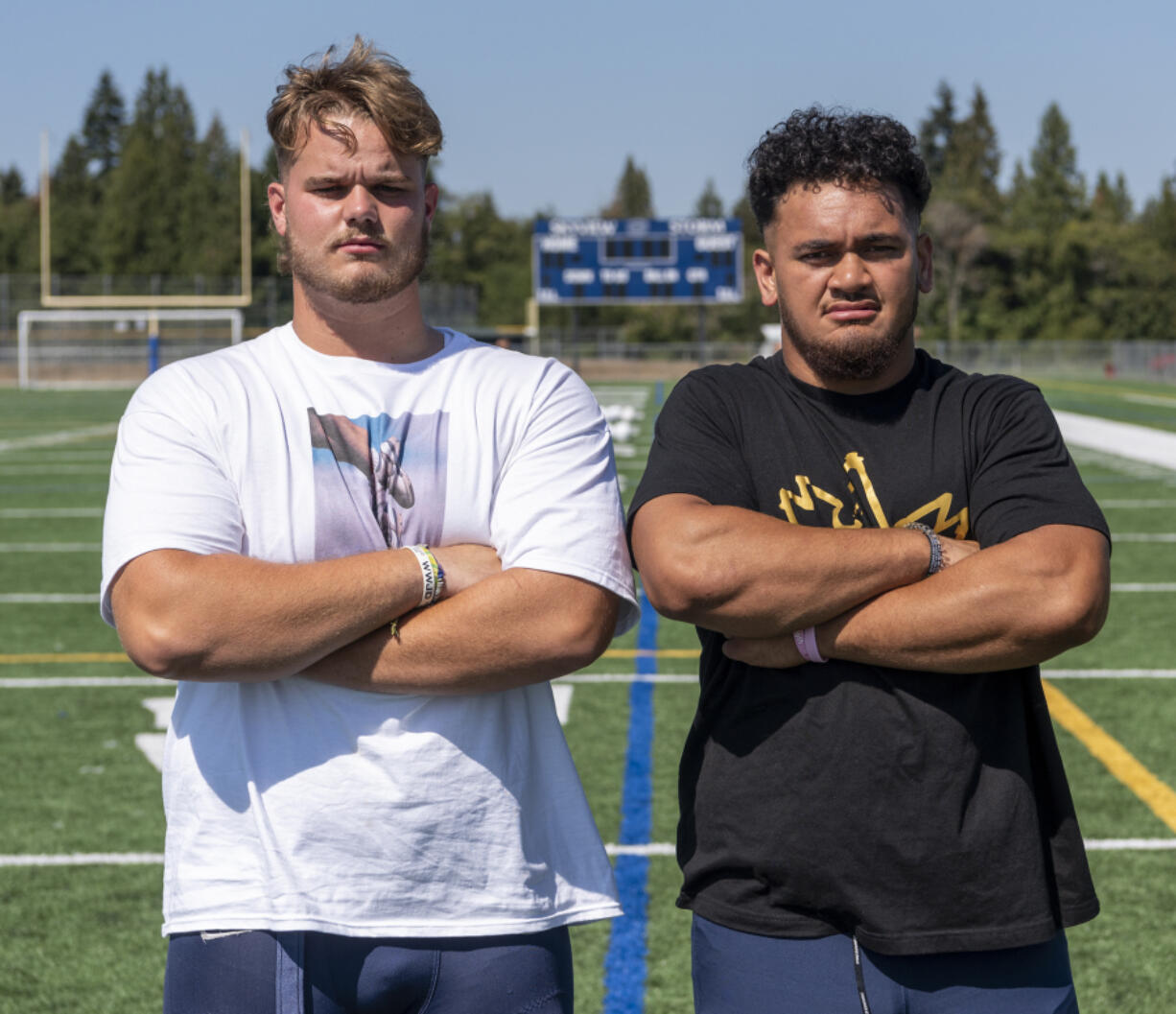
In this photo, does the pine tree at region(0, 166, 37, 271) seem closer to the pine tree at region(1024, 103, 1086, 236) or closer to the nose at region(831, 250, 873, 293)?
the pine tree at region(1024, 103, 1086, 236)

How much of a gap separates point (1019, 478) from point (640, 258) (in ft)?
128

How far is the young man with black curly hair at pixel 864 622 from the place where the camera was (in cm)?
225

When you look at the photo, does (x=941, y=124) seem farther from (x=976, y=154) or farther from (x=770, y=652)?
(x=770, y=652)

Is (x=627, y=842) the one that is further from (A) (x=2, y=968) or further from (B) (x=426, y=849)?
(B) (x=426, y=849)

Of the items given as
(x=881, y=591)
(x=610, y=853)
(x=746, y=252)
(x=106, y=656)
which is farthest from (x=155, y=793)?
(x=746, y=252)

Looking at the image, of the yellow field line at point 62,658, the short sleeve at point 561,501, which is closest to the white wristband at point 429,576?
the short sleeve at point 561,501

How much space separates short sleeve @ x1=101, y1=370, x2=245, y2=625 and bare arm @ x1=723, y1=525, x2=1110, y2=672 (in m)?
0.79

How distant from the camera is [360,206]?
7.56 feet

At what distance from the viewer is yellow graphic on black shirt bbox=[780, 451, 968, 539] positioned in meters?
2.42

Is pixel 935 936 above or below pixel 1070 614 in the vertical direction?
below

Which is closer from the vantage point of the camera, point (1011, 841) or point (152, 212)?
point (1011, 841)

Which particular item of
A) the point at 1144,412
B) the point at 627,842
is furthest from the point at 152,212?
the point at 627,842

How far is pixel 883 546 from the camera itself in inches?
91.9

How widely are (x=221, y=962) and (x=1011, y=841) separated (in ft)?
3.72
